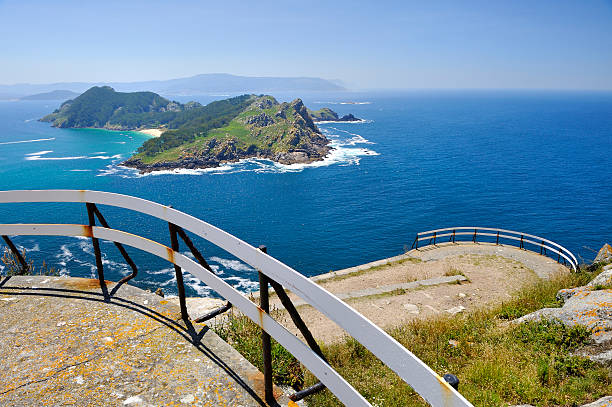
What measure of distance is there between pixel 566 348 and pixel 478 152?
353 ft

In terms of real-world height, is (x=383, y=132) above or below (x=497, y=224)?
above

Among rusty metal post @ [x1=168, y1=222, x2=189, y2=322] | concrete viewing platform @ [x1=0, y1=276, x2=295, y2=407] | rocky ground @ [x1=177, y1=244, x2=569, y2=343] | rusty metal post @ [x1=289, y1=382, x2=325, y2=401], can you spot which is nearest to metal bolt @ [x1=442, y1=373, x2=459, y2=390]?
rusty metal post @ [x1=289, y1=382, x2=325, y2=401]

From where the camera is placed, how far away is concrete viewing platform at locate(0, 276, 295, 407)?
3.13 m

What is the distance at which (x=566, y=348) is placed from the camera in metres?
5.96

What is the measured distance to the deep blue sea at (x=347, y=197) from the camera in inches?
1734

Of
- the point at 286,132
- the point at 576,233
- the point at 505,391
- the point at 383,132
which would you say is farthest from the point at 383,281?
the point at 383,132

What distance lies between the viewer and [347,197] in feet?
215

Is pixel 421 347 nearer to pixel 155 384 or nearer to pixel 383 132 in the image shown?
pixel 155 384

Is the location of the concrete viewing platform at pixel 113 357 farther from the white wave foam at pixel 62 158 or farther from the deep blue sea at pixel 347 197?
the white wave foam at pixel 62 158

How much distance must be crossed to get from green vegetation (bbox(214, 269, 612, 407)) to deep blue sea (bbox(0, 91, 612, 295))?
30968 millimetres

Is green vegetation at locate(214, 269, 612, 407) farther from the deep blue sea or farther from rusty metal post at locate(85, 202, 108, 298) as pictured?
the deep blue sea

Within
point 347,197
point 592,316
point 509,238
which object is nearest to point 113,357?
point 592,316

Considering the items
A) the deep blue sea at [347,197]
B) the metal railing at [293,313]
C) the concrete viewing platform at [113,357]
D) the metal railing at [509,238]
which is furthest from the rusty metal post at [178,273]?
the deep blue sea at [347,197]

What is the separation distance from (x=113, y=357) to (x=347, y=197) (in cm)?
6271
